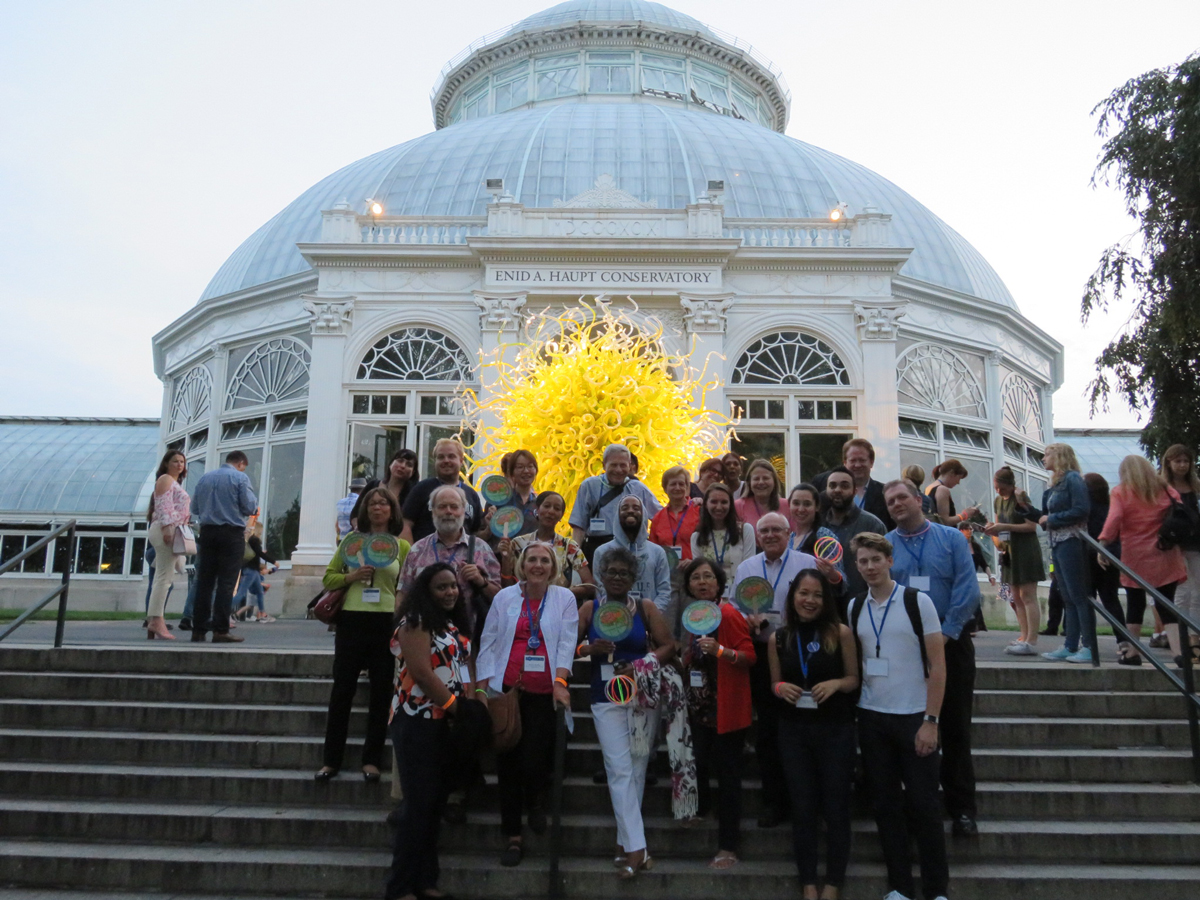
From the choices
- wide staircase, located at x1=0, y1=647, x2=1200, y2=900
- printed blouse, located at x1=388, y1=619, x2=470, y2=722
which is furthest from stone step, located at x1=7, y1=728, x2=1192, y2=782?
printed blouse, located at x1=388, y1=619, x2=470, y2=722

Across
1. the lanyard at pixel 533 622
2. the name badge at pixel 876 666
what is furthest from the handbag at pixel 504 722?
the name badge at pixel 876 666

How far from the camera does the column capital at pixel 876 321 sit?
17844mm

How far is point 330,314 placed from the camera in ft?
59.1

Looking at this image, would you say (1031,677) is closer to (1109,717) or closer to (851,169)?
(1109,717)

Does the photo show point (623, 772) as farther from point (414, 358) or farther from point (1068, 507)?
point (414, 358)

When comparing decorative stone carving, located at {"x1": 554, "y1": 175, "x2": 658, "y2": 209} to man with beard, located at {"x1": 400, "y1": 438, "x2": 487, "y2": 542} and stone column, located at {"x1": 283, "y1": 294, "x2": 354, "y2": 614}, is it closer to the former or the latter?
stone column, located at {"x1": 283, "y1": 294, "x2": 354, "y2": 614}

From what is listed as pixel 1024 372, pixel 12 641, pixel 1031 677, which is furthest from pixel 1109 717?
pixel 1024 372

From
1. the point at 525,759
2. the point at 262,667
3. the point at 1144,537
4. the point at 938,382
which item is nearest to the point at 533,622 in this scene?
the point at 525,759

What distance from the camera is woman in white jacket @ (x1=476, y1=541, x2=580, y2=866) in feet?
17.4

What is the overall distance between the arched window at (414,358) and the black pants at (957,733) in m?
13.8

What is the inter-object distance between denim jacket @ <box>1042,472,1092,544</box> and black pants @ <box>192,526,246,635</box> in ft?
25.4

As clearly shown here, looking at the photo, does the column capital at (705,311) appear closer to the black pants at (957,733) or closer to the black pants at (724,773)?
the black pants at (957,733)

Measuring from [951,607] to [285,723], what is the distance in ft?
15.8

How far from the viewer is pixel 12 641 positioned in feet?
28.8
